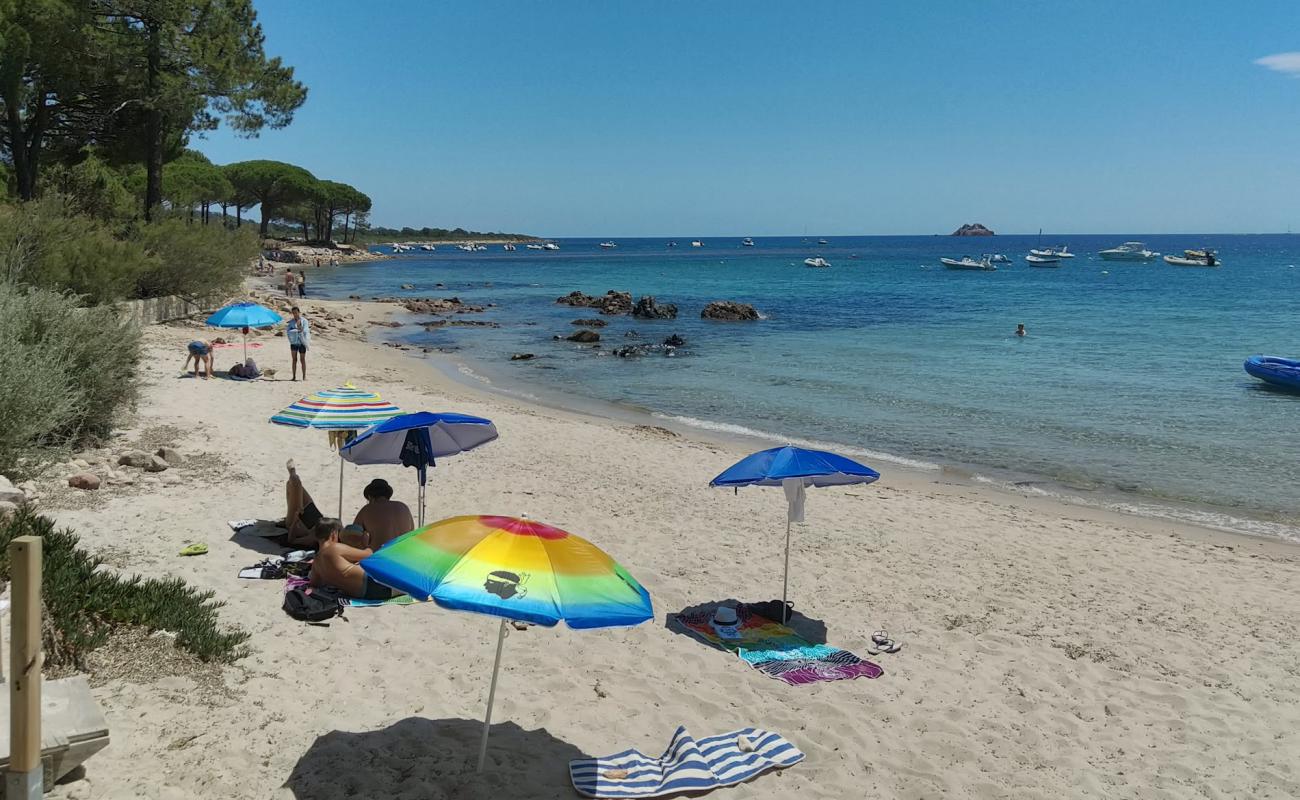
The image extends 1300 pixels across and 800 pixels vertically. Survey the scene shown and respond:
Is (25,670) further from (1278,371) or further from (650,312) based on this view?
(650,312)

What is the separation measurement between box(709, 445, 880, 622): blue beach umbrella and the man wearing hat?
266cm

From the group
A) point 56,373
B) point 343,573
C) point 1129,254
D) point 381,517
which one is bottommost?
point 343,573

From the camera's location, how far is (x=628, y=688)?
6.32m

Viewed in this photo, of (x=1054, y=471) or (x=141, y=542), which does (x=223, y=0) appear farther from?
(x=1054, y=471)

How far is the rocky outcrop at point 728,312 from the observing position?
135 ft

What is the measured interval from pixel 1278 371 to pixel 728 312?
2260 centimetres

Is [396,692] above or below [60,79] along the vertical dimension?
below

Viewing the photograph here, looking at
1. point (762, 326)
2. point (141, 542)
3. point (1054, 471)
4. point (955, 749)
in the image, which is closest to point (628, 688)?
point (955, 749)

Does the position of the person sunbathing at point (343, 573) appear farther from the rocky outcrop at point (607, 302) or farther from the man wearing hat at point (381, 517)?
the rocky outcrop at point (607, 302)

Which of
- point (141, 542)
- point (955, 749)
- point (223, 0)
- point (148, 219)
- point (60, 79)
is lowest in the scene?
point (955, 749)

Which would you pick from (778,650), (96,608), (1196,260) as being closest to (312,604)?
(96,608)

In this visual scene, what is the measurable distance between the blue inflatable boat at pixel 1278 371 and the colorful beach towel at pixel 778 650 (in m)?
20.7

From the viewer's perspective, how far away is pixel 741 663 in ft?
22.8

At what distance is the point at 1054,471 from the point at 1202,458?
10.3ft
